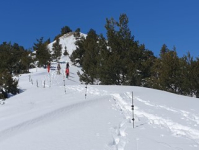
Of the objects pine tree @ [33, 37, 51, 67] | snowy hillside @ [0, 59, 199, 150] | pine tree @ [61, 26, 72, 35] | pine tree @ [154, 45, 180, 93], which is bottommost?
snowy hillside @ [0, 59, 199, 150]

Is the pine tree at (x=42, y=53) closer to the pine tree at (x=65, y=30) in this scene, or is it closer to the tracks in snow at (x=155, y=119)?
the tracks in snow at (x=155, y=119)

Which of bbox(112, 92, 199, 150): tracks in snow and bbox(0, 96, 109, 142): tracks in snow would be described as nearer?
bbox(112, 92, 199, 150): tracks in snow

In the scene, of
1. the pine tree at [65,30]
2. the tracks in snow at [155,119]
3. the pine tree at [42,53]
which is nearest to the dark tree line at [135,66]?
the tracks in snow at [155,119]

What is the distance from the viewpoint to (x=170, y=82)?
22.4m

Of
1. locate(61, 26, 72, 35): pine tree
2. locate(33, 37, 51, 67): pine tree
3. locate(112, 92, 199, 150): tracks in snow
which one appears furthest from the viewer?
locate(61, 26, 72, 35): pine tree

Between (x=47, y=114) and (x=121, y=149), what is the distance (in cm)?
473

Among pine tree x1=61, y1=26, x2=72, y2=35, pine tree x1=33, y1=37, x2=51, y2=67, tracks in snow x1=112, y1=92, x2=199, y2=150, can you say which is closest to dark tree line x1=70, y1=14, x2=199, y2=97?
tracks in snow x1=112, y1=92, x2=199, y2=150

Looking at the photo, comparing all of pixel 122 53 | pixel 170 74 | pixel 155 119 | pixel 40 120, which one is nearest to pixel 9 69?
pixel 122 53

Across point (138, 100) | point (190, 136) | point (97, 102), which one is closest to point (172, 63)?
point (138, 100)

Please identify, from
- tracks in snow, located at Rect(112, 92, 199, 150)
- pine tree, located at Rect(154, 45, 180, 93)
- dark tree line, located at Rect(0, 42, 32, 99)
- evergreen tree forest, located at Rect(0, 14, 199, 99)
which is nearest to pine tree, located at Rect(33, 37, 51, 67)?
dark tree line, located at Rect(0, 42, 32, 99)

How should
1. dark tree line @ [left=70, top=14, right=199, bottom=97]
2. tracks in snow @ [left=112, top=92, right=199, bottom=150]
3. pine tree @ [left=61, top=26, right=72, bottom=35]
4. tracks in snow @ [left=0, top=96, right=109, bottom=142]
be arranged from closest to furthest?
tracks in snow @ [left=112, top=92, right=199, bottom=150] → tracks in snow @ [left=0, top=96, right=109, bottom=142] → dark tree line @ [left=70, top=14, right=199, bottom=97] → pine tree @ [left=61, top=26, right=72, bottom=35]

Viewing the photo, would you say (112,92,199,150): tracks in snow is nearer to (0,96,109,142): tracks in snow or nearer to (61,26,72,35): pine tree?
(0,96,109,142): tracks in snow

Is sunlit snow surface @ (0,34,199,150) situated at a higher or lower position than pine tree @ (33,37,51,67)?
lower

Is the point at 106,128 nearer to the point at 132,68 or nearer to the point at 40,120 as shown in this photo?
the point at 40,120
